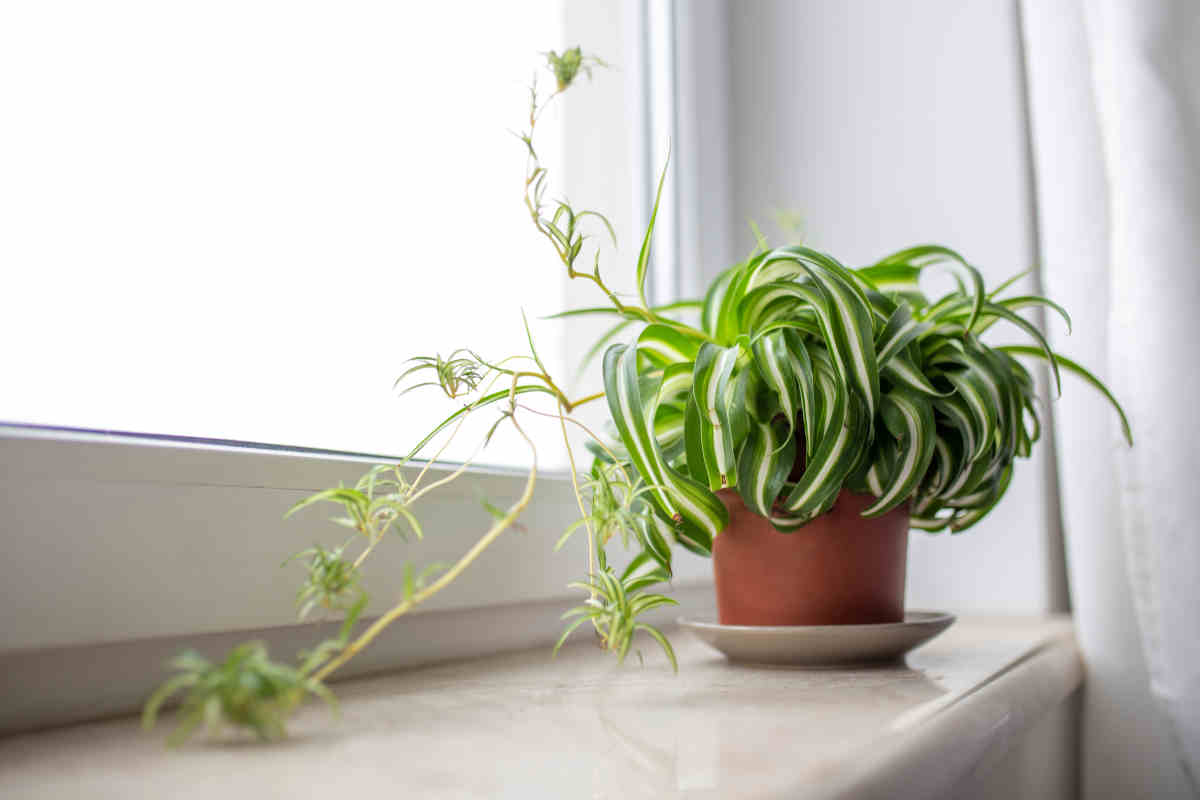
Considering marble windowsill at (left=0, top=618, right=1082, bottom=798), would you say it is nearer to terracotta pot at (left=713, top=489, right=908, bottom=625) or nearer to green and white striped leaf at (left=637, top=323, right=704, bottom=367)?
terracotta pot at (left=713, top=489, right=908, bottom=625)

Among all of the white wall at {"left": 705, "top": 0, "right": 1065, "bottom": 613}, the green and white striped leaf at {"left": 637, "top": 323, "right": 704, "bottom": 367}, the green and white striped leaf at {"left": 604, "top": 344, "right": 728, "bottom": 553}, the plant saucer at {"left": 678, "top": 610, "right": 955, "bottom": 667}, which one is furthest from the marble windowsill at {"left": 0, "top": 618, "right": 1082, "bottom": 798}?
the white wall at {"left": 705, "top": 0, "right": 1065, "bottom": 613}

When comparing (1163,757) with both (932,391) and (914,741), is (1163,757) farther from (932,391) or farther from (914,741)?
(914,741)

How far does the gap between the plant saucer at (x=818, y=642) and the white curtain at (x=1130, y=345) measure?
31cm

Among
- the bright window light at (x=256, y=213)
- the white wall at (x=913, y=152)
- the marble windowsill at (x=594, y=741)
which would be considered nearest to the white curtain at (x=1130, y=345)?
the white wall at (x=913, y=152)

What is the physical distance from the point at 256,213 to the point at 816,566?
47 centimetres

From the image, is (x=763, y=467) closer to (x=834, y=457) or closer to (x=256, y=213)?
(x=834, y=457)

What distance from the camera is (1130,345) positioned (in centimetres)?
88

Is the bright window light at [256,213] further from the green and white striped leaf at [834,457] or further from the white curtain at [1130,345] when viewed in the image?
the white curtain at [1130,345]

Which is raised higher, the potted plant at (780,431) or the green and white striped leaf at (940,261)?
the green and white striped leaf at (940,261)

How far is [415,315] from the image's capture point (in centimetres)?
79

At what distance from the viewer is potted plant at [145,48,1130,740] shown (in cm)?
60

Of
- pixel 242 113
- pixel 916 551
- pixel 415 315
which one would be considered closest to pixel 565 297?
pixel 415 315

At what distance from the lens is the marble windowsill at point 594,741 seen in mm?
353

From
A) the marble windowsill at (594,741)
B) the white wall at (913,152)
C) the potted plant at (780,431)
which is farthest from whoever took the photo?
the white wall at (913,152)
